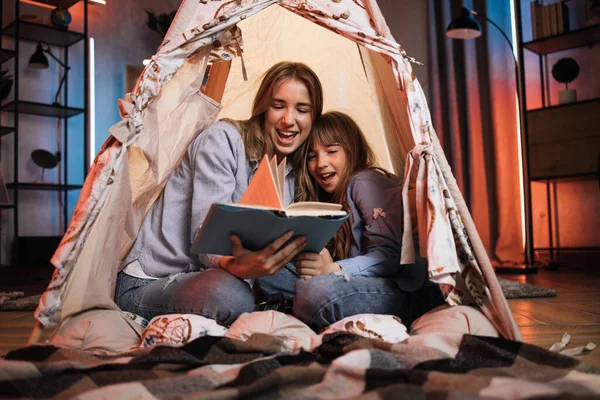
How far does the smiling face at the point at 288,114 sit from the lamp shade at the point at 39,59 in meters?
2.95

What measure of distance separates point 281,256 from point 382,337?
0.87 ft

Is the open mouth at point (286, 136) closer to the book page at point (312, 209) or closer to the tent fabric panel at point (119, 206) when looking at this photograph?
the tent fabric panel at point (119, 206)

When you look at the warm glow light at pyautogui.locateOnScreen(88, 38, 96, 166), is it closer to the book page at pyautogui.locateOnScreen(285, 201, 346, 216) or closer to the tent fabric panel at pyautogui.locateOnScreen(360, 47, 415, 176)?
the tent fabric panel at pyautogui.locateOnScreen(360, 47, 415, 176)

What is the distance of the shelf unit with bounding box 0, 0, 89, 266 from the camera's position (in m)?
3.81

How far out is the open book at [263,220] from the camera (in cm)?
107

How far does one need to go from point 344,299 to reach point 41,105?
3.31 m

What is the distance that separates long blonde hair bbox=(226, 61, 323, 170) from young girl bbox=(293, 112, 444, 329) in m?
0.05

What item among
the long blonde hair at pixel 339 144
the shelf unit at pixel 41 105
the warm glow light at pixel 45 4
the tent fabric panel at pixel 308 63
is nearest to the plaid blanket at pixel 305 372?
the long blonde hair at pixel 339 144

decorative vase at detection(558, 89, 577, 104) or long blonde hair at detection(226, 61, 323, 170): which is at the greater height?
decorative vase at detection(558, 89, 577, 104)

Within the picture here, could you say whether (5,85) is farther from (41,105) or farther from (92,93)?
(92,93)

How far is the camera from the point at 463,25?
3.26 m

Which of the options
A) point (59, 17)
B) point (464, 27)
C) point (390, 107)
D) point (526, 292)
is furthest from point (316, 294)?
point (59, 17)

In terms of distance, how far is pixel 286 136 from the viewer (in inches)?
63.5

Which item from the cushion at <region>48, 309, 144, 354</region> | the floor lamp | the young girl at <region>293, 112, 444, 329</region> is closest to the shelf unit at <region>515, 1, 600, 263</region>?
the floor lamp
